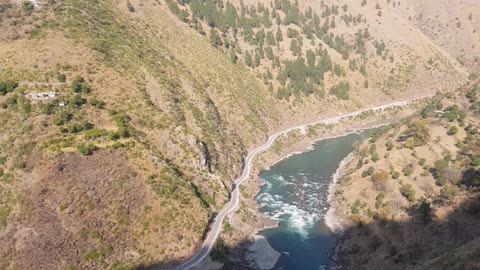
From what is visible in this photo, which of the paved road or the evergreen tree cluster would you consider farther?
the evergreen tree cluster

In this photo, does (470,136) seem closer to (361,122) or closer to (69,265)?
(361,122)

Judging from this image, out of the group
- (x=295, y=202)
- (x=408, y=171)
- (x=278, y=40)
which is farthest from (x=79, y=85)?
(x=278, y=40)

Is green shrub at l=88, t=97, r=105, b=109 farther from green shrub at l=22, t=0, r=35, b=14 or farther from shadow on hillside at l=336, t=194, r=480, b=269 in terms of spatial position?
shadow on hillside at l=336, t=194, r=480, b=269

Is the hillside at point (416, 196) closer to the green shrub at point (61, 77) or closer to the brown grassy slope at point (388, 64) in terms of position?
the brown grassy slope at point (388, 64)

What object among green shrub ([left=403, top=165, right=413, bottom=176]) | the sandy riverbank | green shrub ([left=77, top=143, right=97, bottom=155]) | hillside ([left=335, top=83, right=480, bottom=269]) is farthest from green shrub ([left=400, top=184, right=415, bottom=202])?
green shrub ([left=77, top=143, right=97, bottom=155])

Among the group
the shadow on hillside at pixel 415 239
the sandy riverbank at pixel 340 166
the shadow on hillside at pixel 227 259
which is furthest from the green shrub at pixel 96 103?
the shadow on hillside at pixel 415 239

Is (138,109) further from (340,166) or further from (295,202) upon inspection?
(340,166)

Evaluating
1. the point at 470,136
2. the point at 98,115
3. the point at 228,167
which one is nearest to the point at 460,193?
the point at 470,136
